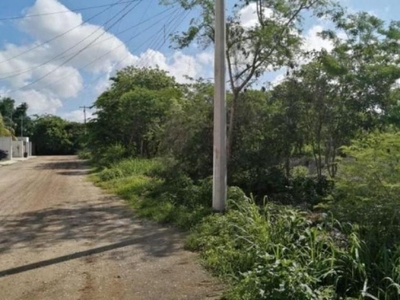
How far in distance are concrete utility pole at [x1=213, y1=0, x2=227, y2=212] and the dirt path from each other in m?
1.29

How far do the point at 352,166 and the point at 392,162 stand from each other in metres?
0.55

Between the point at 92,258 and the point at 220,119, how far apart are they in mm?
3804

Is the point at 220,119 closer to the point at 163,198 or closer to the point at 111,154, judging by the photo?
the point at 163,198

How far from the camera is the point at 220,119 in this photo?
345 inches

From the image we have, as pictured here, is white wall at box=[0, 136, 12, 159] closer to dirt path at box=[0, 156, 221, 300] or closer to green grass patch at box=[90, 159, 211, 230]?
green grass patch at box=[90, 159, 211, 230]

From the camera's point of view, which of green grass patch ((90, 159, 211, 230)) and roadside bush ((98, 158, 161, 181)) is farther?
roadside bush ((98, 158, 161, 181))

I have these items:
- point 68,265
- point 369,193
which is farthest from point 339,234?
point 68,265

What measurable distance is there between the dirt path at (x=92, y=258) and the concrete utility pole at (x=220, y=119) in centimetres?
129

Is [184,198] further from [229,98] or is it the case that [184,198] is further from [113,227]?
[229,98]

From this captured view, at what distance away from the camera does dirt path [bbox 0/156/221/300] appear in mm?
5004

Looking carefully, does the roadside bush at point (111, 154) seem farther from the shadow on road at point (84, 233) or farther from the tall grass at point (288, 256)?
the tall grass at point (288, 256)

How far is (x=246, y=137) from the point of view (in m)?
12.5

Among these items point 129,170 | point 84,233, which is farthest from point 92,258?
point 129,170

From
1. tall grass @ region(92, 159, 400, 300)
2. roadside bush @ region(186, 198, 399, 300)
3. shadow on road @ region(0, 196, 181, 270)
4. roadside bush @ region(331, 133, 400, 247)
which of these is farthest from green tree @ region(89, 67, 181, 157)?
roadside bush @ region(331, 133, 400, 247)
